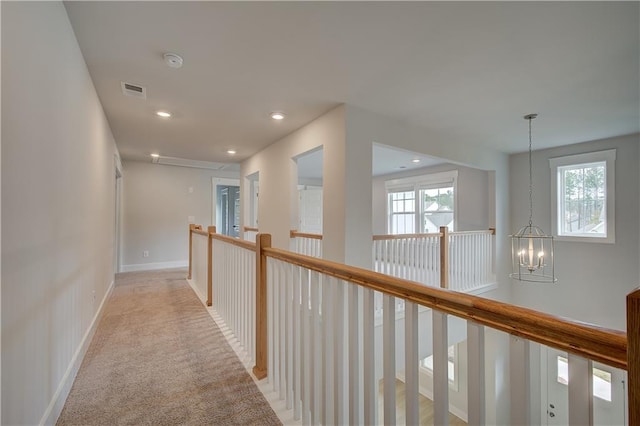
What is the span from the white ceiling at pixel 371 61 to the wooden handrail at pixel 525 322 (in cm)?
159

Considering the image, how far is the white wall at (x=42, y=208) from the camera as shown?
1.08m

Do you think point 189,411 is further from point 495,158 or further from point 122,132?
point 495,158

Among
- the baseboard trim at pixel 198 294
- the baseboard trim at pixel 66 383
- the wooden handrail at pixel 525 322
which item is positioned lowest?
the baseboard trim at pixel 198 294

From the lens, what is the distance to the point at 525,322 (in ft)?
2.16

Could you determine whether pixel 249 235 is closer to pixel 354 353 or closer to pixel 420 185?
pixel 420 185

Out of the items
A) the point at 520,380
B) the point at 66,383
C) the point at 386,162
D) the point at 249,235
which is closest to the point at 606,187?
the point at 386,162

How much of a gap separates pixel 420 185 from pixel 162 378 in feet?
20.3

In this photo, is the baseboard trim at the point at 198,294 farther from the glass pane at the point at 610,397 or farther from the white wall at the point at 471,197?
the glass pane at the point at 610,397

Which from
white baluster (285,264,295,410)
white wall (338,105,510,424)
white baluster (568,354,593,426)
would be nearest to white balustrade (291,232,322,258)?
white wall (338,105,510,424)

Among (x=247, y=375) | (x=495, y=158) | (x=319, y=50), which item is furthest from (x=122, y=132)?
(x=495, y=158)

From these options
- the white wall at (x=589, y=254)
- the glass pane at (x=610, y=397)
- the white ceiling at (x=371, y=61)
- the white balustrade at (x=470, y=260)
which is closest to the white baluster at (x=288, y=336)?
the white ceiling at (x=371, y=61)

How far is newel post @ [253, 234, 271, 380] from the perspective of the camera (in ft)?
6.28

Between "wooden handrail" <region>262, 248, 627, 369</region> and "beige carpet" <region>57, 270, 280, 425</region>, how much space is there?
1240 millimetres

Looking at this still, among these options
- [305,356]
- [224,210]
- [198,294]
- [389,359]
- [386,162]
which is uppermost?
[386,162]
